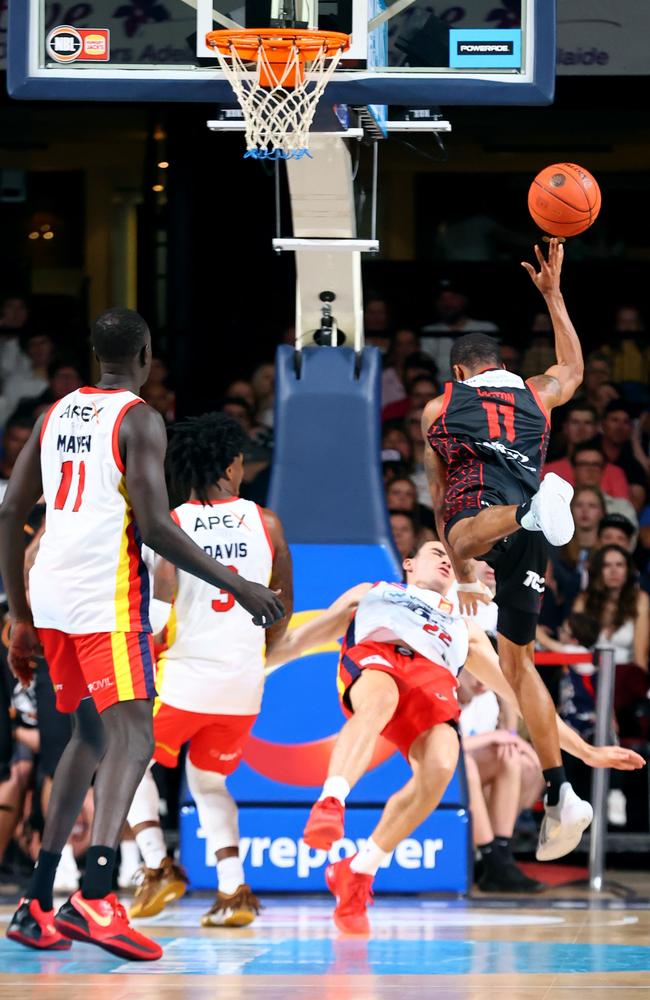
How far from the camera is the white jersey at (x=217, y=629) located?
782 centimetres

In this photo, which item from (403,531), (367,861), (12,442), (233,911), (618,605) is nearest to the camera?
(367,861)

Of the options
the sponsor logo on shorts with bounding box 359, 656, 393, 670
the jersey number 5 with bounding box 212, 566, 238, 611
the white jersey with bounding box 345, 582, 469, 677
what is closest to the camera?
the sponsor logo on shorts with bounding box 359, 656, 393, 670

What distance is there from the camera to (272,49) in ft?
23.1

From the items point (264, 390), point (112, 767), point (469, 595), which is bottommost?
point (112, 767)

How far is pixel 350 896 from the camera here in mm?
Answer: 7246

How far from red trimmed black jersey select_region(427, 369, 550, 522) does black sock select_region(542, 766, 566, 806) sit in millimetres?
1094

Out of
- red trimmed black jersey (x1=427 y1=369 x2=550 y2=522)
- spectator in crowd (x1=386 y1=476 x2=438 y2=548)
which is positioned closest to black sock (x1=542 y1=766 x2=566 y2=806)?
red trimmed black jersey (x1=427 y1=369 x2=550 y2=522)

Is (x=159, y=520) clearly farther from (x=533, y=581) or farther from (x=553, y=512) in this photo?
(x=533, y=581)

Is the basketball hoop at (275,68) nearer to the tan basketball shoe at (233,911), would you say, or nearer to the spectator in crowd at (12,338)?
the tan basketball shoe at (233,911)

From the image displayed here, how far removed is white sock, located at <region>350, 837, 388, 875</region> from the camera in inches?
287

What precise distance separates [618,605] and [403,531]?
127cm

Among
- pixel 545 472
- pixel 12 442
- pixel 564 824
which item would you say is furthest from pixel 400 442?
pixel 564 824

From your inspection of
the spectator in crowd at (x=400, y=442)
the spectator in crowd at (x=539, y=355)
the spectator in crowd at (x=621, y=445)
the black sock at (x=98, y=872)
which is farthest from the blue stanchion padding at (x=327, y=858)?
the spectator in crowd at (x=539, y=355)

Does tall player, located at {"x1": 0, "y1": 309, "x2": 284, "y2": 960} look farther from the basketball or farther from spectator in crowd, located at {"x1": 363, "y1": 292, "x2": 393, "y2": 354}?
spectator in crowd, located at {"x1": 363, "y1": 292, "x2": 393, "y2": 354}
